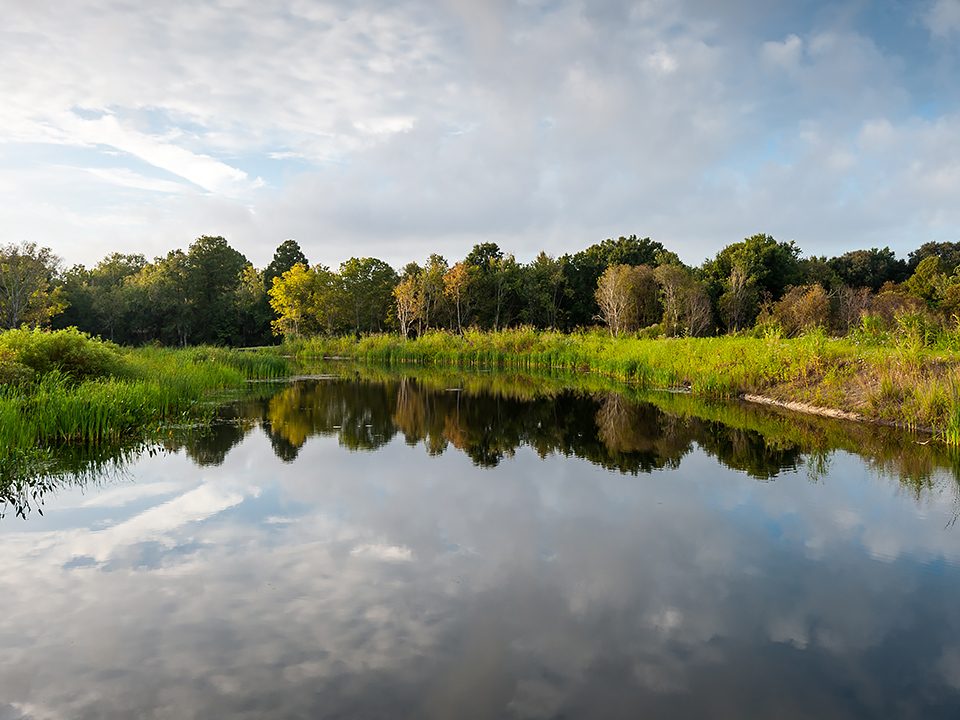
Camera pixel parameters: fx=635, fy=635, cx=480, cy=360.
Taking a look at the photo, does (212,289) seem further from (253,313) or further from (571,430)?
(571,430)

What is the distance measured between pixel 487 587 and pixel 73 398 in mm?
10223

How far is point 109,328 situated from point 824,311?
2133 inches

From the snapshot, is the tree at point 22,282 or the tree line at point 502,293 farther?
the tree line at point 502,293

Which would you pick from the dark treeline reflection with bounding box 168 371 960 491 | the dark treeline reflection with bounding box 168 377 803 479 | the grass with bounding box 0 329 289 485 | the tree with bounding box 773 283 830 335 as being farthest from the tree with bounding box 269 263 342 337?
the tree with bounding box 773 283 830 335

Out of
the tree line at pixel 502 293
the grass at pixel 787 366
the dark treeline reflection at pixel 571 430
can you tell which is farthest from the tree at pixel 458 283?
the dark treeline reflection at pixel 571 430

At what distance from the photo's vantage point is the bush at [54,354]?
14.0 metres

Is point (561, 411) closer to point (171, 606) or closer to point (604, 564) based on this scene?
point (604, 564)

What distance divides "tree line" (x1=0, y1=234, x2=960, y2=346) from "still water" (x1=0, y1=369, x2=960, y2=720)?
3088cm

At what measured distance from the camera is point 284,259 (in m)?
71.2

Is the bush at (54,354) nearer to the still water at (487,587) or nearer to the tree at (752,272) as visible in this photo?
the still water at (487,587)

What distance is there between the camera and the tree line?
44594mm

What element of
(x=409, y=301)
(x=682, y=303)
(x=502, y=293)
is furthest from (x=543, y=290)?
(x=682, y=303)

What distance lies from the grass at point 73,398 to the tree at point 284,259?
52.1 metres

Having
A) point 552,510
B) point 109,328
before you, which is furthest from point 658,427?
point 109,328
